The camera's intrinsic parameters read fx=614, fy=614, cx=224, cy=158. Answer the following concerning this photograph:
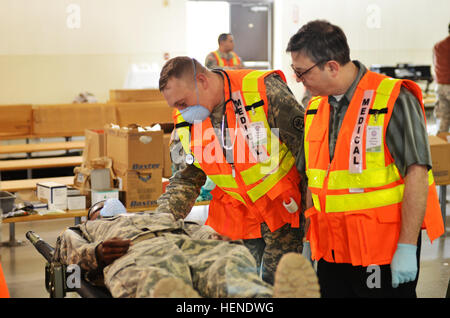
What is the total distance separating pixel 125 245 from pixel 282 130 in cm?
84

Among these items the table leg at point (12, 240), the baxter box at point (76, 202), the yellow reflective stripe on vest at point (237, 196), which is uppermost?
the yellow reflective stripe on vest at point (237, 196)

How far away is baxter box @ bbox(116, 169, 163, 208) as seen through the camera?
4578mm

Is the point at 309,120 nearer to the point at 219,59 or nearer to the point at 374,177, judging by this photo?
the point at 374,177

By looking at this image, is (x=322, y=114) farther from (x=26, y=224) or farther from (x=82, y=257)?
(x=26, y=224)

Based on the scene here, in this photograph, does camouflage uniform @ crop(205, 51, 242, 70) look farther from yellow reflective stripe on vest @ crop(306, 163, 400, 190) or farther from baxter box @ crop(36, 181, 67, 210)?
yellow reflective stripe on vest @ crop(306, 163, 400, 190)

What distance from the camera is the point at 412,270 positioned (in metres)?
2.16

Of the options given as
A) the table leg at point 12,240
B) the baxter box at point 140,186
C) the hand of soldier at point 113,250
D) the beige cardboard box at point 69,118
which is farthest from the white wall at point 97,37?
the hand of soldier at point 113,250

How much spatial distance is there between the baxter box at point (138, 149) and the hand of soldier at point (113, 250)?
226cm

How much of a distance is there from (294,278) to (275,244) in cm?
118

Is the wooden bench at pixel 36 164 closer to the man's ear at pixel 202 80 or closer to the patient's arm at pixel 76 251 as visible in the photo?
the patient's arm at pixel 76 251

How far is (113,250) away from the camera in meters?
2.30

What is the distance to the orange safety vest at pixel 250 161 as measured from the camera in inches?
104

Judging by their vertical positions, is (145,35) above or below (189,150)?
above

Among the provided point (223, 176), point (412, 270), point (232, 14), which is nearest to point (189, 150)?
point (223, 176)
